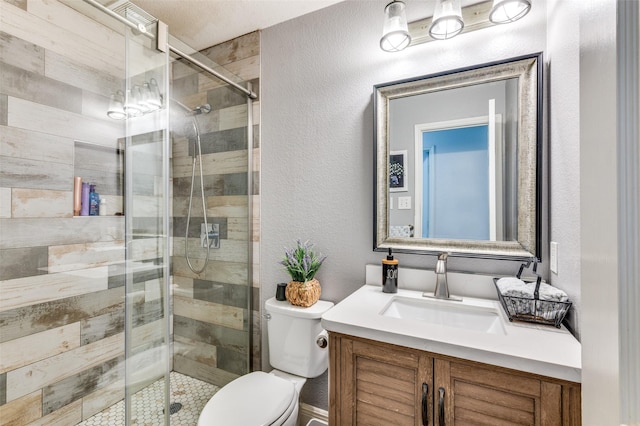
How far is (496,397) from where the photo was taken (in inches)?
35.5

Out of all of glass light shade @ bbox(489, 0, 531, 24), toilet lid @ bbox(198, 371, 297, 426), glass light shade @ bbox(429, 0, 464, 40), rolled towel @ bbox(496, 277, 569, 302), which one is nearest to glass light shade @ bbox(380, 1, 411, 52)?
glass light shade @ bbox(429, 0, 464, 40)

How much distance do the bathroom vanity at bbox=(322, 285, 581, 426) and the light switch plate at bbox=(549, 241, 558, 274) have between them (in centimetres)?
26

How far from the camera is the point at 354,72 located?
5.38 feet

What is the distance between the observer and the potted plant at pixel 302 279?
5.15ft

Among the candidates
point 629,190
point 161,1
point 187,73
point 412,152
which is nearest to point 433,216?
point 412,152

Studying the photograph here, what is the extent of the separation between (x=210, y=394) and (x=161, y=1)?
227 centimetres

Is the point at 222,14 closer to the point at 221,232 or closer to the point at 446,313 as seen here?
the point at 221,232

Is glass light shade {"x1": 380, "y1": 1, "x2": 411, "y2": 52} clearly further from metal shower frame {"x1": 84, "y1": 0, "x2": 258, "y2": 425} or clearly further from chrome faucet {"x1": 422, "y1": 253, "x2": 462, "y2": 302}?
chrome faucet {"x1": 422, "y1": 253, "x2": 462, "y2": 302}

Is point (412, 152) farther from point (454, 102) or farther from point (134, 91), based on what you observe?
point (134, 91)

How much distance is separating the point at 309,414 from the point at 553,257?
4.85ft

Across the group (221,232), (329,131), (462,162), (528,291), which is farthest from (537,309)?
(221,232)

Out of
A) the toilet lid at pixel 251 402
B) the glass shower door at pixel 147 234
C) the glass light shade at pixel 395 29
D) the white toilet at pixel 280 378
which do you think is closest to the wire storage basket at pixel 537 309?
the white toilet at pixel 280 378

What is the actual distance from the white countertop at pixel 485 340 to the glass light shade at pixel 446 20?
1.19 meters

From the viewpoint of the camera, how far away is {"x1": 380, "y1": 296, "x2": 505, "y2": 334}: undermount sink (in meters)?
1.22
